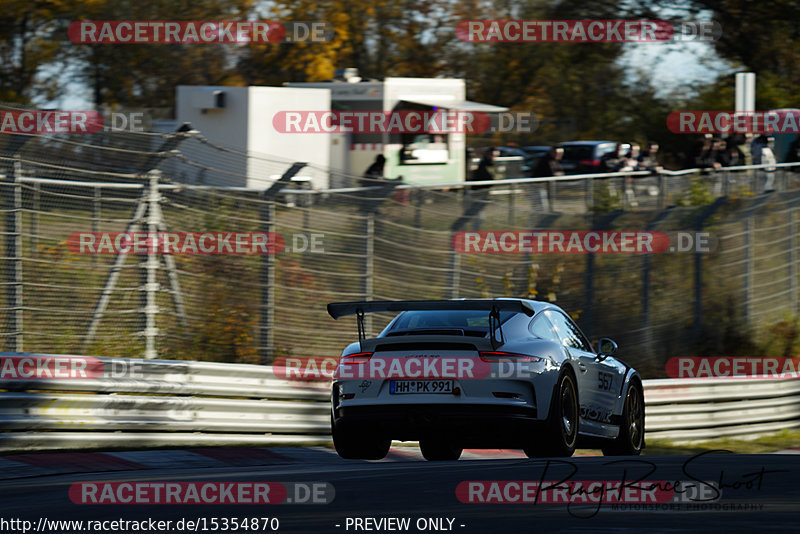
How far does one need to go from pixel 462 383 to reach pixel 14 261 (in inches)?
179

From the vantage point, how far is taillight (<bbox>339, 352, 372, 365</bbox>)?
10.1 m

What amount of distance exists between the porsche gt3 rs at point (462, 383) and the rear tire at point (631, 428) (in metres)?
1.30

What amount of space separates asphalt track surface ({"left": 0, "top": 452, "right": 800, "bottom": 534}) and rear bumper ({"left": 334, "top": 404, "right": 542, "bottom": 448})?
0.78 feet

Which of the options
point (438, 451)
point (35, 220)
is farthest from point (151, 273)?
point (438, 451)

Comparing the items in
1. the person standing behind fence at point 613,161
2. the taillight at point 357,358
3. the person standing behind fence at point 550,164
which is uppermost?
the person standing behind fence at point 613,161

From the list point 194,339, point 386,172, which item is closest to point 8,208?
point 194,339

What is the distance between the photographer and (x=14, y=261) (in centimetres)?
1214

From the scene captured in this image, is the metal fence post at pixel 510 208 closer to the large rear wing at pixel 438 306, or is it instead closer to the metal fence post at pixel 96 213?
the metal fence post at pixel 96 213

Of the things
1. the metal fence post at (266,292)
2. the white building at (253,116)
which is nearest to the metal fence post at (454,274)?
the metal fence post at (266,292)

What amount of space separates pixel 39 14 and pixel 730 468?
98.1ft

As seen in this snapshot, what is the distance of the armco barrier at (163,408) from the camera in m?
10.4

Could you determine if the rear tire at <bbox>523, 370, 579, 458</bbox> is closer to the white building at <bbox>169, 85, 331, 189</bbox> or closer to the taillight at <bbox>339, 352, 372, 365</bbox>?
the taillight at <bbox>339, 352, 372, 365</bbox>

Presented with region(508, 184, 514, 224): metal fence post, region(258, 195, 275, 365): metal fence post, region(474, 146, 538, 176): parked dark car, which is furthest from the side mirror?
region(474, 146, 538, 176): parked dark car


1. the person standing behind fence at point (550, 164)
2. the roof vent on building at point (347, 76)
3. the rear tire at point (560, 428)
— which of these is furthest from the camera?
the roof vent on building at point (347, 76)
